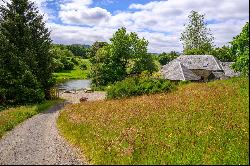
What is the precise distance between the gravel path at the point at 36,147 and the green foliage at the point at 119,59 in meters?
37.0

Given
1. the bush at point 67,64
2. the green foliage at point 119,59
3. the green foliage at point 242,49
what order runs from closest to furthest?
the green foliage at point 242,49, the green foliage at point 119,59, the bush at point 67,64

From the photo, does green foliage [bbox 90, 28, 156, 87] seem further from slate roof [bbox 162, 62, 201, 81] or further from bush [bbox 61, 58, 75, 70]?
bush [bbox 61, 58, 75, 70]

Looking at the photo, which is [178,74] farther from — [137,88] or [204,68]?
[137,88]

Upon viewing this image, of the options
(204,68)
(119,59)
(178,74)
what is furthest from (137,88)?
(204,68)

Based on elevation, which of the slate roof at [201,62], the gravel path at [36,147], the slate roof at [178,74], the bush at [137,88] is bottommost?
the gravel path at [36,147]

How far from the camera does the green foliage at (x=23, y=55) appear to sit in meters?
38.9

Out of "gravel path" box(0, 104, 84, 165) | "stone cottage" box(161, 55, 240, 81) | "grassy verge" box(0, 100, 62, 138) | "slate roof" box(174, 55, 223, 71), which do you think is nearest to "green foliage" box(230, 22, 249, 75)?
"gravel path" box(0, 104, 84, 165)

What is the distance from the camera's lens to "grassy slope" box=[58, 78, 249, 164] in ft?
54.9

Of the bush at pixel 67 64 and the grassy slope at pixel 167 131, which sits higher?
the bush at pixel 67 64

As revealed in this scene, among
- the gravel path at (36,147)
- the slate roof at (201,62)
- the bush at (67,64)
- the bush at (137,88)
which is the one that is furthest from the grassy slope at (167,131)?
the bush at (67,64)

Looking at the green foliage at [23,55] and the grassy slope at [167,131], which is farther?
the green foliage at [23,55]

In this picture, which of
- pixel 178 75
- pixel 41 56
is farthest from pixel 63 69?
pixel 41 56

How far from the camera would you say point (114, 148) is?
18125 millimetres

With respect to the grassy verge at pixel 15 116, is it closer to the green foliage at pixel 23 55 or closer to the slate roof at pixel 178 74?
the green foliage at pixel 23 55
